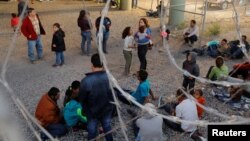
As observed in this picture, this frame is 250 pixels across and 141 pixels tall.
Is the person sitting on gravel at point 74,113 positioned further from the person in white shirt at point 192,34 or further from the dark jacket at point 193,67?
the person in white shirt at point 192,34

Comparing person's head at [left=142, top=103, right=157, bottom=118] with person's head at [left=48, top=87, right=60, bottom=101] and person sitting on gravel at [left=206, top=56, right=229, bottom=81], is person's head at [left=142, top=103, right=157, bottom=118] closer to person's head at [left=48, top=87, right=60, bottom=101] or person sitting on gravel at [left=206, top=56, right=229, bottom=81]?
person's head at [left=48, top=87, right=60, bottom=101]

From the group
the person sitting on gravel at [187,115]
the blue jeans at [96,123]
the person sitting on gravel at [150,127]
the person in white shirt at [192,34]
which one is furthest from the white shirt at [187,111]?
the person in white shirt at [192,34]

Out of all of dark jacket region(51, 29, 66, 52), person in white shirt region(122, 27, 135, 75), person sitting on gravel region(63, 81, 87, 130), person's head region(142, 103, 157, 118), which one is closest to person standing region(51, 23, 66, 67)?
dark jacket region(51, 29, 66, 52)

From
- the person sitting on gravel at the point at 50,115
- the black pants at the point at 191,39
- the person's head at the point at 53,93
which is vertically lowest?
the person sitting on gravel at the point at 50,115

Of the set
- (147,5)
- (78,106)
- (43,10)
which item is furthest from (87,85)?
(147,5)

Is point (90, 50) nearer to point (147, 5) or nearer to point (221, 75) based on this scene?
point (221, 75)

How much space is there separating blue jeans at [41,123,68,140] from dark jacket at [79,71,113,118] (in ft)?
3.00

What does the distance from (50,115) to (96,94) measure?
115 centimetres

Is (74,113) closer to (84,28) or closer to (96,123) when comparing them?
(96,123)

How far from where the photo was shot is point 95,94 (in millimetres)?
4348

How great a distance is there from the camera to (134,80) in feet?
24.4

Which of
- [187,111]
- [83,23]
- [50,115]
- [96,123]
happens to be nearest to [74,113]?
[50,115]

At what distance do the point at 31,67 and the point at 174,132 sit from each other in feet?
12.9

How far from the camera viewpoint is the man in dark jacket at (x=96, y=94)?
431 cm
